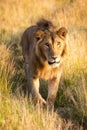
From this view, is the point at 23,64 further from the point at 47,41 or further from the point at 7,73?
the point at 47,41

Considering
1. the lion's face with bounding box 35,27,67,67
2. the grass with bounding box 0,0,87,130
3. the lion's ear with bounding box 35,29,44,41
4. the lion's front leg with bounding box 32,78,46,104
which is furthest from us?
the lion's front leg with bounding box 32,78,46,104

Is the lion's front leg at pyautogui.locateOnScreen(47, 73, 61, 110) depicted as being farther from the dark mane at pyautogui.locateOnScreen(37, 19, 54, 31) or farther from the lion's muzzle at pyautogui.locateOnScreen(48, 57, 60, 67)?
the dark mane at pyautogui.locateOnScreen(37, 19, 54, 31)

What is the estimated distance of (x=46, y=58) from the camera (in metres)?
6.16

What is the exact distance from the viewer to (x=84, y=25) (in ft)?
36.7

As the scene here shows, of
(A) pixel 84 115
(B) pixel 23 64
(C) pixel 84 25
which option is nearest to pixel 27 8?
(C) pixel 84 25


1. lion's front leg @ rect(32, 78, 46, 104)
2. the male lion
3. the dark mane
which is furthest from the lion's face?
lion's front leg @ rect(32, 78, 46, 104)

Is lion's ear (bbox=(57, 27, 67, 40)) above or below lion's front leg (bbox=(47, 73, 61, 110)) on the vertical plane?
above

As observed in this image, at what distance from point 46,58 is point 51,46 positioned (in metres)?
0.25

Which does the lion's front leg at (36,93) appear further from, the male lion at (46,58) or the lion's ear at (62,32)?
the lion's ear at (62,32)

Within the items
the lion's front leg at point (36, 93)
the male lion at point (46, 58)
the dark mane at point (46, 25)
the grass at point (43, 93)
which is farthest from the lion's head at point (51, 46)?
the grass at point (43, 93)

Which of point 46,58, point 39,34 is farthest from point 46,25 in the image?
point 46,58

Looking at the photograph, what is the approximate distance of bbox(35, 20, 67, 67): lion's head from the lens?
5949 millimetres

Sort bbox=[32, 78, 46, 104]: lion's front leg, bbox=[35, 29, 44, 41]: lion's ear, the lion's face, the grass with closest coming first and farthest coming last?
the grass, the lion's face, bbox=[35, 29, 44, 41]: lion's ear, bbox=[32, 78, 46, 104]: lion's front leg

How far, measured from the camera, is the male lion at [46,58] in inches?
237
